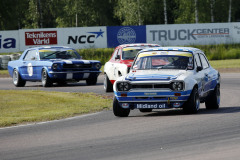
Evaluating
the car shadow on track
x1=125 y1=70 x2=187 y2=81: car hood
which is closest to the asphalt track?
the car shadow on track

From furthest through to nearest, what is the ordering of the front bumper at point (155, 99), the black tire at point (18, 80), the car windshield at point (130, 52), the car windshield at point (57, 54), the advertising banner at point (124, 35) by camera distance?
the advertising banner at point (124, 35) → the black tire at point (18, 80) → the car windshield at point (57, 54) → the car windshield at point (130, 52) → the front bumper at point (155, 99)

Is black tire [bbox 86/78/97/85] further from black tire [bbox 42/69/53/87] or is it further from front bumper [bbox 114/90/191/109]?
front bumper [bbox 114/90/191/109]

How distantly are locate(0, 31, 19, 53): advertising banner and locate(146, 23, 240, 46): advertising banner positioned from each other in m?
7.68

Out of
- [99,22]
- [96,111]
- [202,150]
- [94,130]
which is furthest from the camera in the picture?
[99,22]

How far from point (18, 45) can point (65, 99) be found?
20.7 metres

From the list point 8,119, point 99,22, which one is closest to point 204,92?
point 8,119

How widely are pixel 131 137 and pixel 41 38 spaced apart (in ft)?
92.4

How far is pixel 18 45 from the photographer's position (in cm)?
3697

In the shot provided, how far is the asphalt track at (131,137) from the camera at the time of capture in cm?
805

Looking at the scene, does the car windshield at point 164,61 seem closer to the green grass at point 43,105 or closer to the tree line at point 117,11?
the green grass at point 43,105

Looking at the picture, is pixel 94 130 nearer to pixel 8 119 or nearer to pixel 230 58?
pixel 8 119

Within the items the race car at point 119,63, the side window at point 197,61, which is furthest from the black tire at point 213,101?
the race car at point 119,63

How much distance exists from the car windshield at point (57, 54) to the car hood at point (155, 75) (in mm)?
10400

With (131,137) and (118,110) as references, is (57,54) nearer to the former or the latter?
(118,110)
